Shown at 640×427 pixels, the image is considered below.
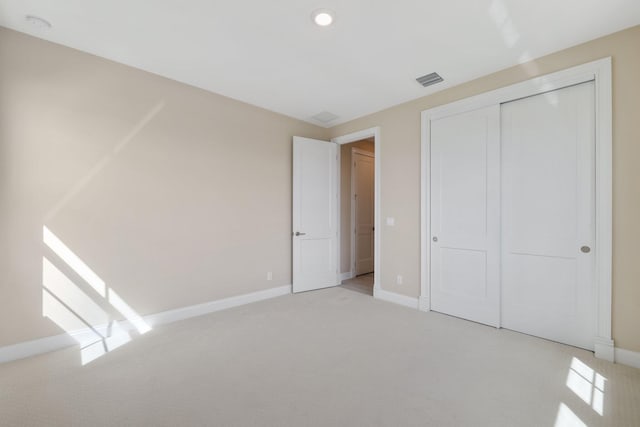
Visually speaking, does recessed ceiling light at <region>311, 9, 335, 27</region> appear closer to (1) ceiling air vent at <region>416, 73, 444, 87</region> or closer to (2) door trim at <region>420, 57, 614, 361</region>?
(1) ceiling air vent at <region>416, 73, 444, 87</region>

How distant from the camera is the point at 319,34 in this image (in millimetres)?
2434

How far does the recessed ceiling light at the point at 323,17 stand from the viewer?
7.11 ft

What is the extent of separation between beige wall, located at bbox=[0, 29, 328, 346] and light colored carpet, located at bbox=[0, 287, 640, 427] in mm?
639

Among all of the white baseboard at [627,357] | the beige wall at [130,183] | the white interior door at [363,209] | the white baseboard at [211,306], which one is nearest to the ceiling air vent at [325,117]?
the beige wall at [130,183]

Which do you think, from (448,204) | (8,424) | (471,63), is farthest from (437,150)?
(8,424)

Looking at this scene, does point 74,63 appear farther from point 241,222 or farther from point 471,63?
point 471,63

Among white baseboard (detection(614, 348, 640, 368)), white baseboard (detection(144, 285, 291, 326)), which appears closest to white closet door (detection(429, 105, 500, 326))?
white baseboard (detection(614, 348, 640, 368))

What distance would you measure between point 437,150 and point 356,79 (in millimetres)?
1324

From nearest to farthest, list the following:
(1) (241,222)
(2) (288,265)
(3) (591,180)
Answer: (3) (591,180) < (1) (241,222) < (2) (288,265)

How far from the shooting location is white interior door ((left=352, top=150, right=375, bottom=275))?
5.72 m

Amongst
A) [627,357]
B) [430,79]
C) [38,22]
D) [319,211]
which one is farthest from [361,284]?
[38,22]

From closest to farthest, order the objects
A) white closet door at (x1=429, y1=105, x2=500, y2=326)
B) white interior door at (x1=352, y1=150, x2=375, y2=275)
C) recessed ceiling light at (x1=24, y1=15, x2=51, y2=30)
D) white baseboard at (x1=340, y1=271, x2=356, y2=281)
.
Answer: recessed ceiling light at (x1=24, y1=15, x2=51, y2=30)
white closet door at (x1=429, y1=105, x2=500, y2=326)
white baseboard at (x1=340, y1=271, x2=356, y2=281)
white interior door at (x1=352, y1=150, x2=375, y2=275)

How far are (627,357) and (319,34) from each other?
12.1 feet

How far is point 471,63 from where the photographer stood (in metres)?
2.88
